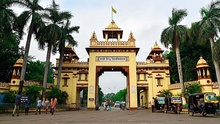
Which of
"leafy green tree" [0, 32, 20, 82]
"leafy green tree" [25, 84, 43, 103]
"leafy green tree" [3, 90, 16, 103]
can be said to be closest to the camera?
"leafy green tree" [3, 90, 16, 103]

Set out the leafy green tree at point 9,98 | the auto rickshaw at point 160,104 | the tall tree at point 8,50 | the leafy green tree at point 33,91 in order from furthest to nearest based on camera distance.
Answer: the leafy green tree at point 33,91 < the auto rickshaw at point 160,104 < the leafy green tree at point 9,98 < the tall tree at point 8,50

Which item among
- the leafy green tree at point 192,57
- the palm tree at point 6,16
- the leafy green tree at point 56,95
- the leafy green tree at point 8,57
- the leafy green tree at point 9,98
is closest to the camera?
the palm tree at point 6,16

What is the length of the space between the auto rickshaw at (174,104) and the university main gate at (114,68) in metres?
8.61

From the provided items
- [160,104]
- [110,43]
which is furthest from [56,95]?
[160,104]

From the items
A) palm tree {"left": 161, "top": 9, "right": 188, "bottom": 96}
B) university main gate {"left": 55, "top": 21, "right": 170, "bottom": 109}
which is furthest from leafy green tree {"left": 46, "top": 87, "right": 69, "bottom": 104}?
palm tree {"left": 161, "top": 9, "right": 188, "bottom": 96}

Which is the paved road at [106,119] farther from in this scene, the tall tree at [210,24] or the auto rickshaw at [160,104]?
the tall tree at [210,24]

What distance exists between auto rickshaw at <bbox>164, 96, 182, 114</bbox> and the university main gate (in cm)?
861

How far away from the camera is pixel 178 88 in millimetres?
27500

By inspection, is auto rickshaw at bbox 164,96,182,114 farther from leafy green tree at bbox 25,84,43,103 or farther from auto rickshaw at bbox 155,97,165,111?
leafy green tree at bbox 25,84,43,103

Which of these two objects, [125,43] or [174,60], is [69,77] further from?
[174,60]

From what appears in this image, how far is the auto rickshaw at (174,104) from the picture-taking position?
1862cm

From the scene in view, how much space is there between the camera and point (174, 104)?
1909 cm

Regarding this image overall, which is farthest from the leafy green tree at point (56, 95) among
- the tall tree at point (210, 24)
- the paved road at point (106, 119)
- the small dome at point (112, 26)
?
the tall tree at point (210, 24)

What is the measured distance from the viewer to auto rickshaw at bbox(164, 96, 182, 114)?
18.6 meters
